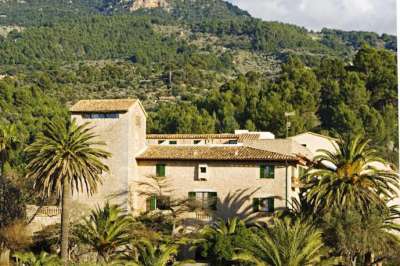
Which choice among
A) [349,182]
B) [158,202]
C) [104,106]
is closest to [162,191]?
[158,202]

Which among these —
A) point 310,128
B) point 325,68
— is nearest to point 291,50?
point 325,68

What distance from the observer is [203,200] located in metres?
46.4

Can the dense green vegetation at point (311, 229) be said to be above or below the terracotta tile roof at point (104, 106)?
below

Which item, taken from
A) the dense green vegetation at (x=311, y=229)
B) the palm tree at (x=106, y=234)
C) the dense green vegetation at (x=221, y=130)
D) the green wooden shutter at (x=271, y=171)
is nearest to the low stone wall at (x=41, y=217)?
the dense green vegetation at (x=221, y=130)

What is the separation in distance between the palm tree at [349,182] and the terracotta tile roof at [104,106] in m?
12.3

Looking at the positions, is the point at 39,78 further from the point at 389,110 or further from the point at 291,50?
the point at 291,50

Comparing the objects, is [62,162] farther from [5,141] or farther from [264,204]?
[5,141]

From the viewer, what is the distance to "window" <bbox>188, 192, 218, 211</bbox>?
45.8 m

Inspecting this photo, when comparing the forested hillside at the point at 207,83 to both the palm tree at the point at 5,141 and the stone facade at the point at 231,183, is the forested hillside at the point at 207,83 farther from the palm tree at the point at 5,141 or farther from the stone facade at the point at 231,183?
the stone facade at the point at 231,183

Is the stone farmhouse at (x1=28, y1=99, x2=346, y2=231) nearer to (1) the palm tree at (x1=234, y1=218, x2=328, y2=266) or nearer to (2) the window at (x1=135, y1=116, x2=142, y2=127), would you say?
(2) the window at (x1=135, y1=116, x2=142, y2=127)

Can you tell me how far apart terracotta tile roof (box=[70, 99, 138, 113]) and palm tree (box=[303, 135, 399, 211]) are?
1235cm

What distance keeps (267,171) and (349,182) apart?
24.0ft

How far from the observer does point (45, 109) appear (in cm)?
8119

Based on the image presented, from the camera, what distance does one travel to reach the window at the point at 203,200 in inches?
1805
